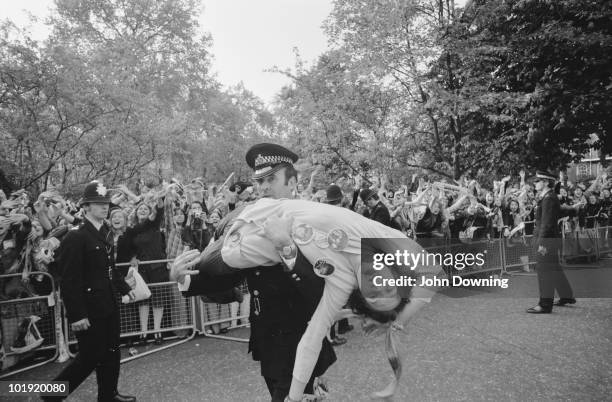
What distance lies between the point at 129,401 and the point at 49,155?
9.13 meters

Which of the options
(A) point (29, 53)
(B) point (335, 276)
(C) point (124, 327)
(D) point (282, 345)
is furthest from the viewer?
(A) point (29, 53)

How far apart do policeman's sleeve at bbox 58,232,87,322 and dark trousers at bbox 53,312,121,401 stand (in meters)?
0.19

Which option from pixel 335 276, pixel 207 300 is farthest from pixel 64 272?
pixel 335 276

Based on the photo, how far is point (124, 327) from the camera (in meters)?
6.27

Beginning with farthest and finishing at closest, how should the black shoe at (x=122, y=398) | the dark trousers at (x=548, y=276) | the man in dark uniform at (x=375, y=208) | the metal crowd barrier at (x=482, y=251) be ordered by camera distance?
1. the metal crowd barrier at (x=482, y=251)
2. the man in dark uniform at (x=375, y=208)
3. the dark trousers at (x=548, y=276)
4. the black shoe at (x=122, y=398)

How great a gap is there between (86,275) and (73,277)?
0.50 ft

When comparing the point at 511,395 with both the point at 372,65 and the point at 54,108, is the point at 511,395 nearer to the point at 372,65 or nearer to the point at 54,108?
the point at 54,108

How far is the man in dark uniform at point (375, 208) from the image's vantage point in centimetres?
730

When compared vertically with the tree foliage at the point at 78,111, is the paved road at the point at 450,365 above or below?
below

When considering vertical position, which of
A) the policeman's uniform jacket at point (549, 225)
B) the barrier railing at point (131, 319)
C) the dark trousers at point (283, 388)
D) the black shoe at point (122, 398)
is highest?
the policeman's uniform jacket at point (549, 225)

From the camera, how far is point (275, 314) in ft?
7.64

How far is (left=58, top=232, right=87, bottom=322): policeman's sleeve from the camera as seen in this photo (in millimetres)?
3828

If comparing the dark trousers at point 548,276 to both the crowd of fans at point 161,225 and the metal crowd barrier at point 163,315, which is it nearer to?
the crowd of fans at point 161,225

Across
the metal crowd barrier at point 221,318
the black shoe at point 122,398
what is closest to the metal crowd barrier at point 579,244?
the metal crowd barrier at point 221,318
